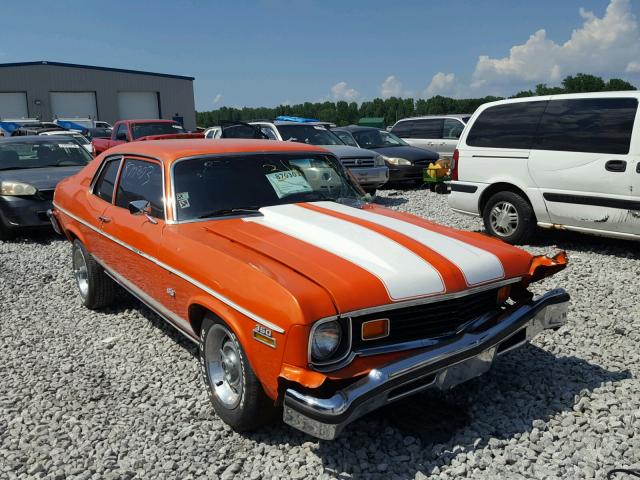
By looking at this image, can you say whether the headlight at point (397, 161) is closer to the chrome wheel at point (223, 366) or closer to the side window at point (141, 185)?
the side window at point (141, 185)

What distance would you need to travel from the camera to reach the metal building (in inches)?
1531

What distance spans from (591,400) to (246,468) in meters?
2.12

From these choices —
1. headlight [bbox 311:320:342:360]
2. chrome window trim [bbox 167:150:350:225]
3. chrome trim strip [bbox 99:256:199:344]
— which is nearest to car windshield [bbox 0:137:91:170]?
chrome trim strip [bbox 99:256:199:344]

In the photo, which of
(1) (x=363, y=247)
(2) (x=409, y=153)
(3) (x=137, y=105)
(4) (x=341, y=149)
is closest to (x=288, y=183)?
(1) (x=363, y=247)

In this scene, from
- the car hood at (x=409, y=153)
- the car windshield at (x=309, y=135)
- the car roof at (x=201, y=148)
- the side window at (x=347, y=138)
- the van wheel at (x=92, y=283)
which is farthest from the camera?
the side window at (x=347, y=138)

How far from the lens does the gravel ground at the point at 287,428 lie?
290 centimetres

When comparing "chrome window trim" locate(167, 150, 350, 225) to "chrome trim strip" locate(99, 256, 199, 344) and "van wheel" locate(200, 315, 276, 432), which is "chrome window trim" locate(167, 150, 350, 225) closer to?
"chrome trim strip" locate(99, 256, 199, 344)

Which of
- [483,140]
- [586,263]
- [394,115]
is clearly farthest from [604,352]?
[394,115]

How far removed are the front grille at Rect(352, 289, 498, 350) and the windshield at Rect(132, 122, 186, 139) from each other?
1343 cm

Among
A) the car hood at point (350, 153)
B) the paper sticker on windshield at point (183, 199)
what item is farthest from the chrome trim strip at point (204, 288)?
the car hood at point (350, 153)

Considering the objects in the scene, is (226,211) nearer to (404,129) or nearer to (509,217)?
(509,217)

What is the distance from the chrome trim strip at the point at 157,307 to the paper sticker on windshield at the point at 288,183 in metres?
1.13

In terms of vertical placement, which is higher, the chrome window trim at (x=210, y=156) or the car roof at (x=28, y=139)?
the car roof at (x=28, y=139)

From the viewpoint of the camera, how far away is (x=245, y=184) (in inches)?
159
